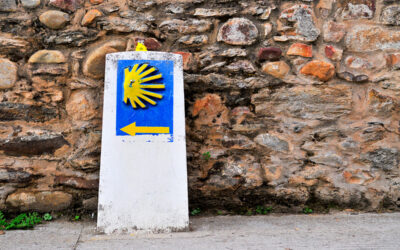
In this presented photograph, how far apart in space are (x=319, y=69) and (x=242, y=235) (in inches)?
51.8

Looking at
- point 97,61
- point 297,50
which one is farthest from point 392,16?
point 97,61

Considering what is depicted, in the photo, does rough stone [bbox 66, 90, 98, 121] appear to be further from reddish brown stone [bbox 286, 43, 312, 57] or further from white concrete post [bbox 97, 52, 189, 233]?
reddish brown stone [bbox 286, 43, 312, 57]

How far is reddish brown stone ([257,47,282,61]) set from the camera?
8.00ft

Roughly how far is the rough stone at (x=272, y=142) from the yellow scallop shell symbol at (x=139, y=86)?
80 cm

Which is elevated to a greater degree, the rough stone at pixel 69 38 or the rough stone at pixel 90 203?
the rough stone at pixel 69 38

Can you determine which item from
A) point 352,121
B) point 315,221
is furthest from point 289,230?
point 352,121

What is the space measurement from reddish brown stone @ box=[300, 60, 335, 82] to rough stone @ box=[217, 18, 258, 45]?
1.46 ft

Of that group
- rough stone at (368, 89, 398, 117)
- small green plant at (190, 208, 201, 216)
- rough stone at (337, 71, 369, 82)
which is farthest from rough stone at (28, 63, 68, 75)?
rough stone at (368, 89, 398, 117)

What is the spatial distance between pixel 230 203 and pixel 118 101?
1.08 m

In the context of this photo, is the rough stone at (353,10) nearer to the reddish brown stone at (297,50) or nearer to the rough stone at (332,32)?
the rough stone at (332,32)

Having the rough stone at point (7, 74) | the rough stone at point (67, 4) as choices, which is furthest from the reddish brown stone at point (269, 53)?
the rough stone at point (7, 74)

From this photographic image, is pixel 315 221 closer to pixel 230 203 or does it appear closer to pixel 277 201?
pixel 277 201

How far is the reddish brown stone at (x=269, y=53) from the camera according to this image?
2.44 m

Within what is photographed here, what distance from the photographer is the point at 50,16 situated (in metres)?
2.32
